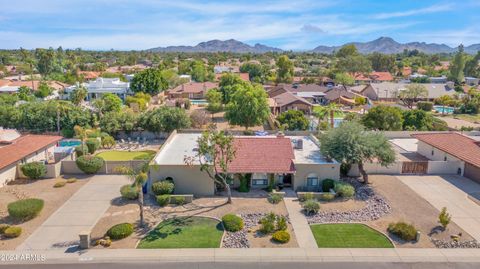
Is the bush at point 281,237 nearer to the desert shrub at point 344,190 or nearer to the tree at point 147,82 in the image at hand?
the desert shrub at point 344,190

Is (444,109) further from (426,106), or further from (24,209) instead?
(24,209)

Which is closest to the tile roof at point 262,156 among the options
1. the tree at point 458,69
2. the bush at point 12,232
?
the bush at point 12,232

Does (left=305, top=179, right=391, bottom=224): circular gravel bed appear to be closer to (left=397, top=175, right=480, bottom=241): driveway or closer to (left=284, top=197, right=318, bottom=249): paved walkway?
(left=284, top=197, right=318, bottom=249): paved walkway

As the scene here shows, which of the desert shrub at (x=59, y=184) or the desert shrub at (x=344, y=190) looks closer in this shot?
the desert shrub at (x=344, y=190)

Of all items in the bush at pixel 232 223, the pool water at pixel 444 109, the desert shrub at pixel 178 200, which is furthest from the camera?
the pool water at pixel 444 109

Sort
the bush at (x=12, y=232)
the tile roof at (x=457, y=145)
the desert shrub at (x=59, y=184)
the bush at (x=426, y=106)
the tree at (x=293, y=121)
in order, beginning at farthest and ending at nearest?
the bush at (x=426, y=106) < the tree at (x=293, y=121) < the tile roof at (x=457, y=145) < the desert shrub at (x=59, y=184) < the bush at (x=12, y=232)

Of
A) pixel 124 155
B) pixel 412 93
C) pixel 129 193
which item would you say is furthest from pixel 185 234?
pixel 412 93
